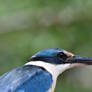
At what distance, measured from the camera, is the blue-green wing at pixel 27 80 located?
9.00 m

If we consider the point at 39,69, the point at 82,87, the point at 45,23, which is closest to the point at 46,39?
the point at 45,23

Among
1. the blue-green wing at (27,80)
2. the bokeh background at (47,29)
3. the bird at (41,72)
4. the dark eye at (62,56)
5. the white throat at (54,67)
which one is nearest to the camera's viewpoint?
the blue-green wing at (27,80)

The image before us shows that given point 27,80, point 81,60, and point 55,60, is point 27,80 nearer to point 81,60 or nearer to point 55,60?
point 55,60

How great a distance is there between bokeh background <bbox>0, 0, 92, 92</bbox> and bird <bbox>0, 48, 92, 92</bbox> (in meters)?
2.98

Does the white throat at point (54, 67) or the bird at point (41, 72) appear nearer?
the bird at point (41, 72)

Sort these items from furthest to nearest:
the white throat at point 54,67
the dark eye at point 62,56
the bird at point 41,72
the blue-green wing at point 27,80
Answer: the dark eye at point 62,56 < the white throat at point 54,67 < the bird at point 41,72 < the blue-green wing at point 27,80

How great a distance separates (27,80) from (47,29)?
3.69m

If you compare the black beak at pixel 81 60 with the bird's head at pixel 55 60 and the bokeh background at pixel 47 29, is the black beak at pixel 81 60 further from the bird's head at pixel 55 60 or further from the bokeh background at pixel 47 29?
the bokeh background at pixel 47 29

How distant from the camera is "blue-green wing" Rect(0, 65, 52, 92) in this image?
9000 mm

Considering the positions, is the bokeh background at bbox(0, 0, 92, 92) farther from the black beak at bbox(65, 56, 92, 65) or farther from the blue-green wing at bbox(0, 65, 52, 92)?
the blue-green wing at bbox(0, 65, 52, 92)

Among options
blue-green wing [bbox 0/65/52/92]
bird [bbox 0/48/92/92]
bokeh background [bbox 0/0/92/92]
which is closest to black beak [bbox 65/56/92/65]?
bird [bbox 0/48/92/92]

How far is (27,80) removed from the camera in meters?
9.22

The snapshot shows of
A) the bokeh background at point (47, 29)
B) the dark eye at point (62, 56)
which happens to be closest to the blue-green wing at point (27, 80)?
the dark eye at point (62, 56)

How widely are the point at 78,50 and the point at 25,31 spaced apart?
111 centimetres
